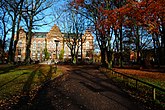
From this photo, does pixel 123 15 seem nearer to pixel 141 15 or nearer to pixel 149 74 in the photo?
pixel 141 15

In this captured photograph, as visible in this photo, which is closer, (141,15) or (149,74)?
(141,15)

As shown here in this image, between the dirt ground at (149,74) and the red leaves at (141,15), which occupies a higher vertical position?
the red leaves at (141,15)

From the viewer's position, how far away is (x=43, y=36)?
367ft

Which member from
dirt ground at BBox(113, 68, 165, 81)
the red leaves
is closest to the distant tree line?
the red leaves

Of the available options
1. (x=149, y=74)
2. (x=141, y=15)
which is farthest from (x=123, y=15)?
(x=149, y=74)

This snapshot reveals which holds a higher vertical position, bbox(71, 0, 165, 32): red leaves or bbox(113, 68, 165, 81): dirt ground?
bbox(71, 0, 165, 32): red leaves

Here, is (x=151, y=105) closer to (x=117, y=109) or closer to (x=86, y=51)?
(x=117, y=109)

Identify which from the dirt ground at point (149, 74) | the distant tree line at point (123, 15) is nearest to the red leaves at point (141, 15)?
the distant tree line at point (123, 15)

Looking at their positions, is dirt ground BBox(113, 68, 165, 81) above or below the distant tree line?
below

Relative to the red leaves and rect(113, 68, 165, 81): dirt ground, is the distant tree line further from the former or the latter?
rect(113, 68, 165, 81): dirt ground

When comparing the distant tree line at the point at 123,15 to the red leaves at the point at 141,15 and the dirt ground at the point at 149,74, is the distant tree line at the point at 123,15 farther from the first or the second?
the dirt ground at the point at 149,74

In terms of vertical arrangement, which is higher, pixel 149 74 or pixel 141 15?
pixel 141 15

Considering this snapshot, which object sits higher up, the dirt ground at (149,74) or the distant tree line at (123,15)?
the distant tree line at (123,15)

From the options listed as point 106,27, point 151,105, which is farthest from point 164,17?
point 151,105
